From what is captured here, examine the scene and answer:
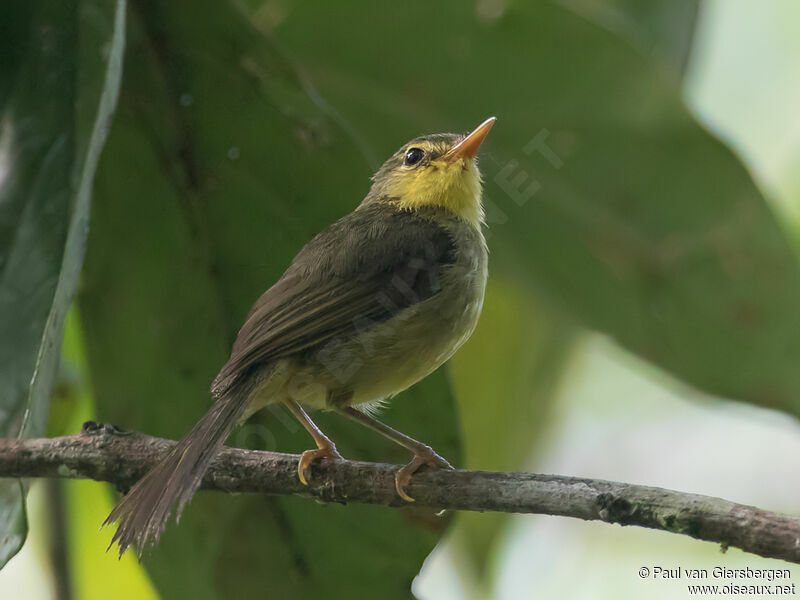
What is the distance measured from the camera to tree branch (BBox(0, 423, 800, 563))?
5.87 feet

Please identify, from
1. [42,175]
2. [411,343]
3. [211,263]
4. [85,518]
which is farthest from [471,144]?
[85,518]

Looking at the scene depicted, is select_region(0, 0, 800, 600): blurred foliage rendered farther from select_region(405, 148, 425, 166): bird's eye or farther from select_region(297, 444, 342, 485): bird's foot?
select_region(405, 148, 425, 166): bird's eye

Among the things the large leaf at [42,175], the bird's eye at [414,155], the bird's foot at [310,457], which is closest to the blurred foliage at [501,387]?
the bird's eye at [414,155]

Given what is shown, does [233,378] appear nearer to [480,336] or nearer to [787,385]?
[480,336]

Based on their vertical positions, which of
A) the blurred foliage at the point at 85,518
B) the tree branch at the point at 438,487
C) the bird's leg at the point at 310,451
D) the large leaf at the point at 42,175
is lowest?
the blurred foliage at the point at 85,518

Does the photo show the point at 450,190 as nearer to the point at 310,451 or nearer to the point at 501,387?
the point at 501,387

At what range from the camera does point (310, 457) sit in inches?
100

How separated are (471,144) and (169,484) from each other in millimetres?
1353

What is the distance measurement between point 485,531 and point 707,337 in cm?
103

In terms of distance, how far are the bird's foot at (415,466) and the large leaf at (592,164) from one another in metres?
0.64

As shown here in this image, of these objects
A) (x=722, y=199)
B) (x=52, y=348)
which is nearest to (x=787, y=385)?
(x=722, y=199)

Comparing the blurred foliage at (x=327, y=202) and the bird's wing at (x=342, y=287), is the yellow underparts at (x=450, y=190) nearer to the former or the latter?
the bird's wing at (x=342, y=287)

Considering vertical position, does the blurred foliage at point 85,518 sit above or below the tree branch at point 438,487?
below

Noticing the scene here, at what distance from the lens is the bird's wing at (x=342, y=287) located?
261cm
